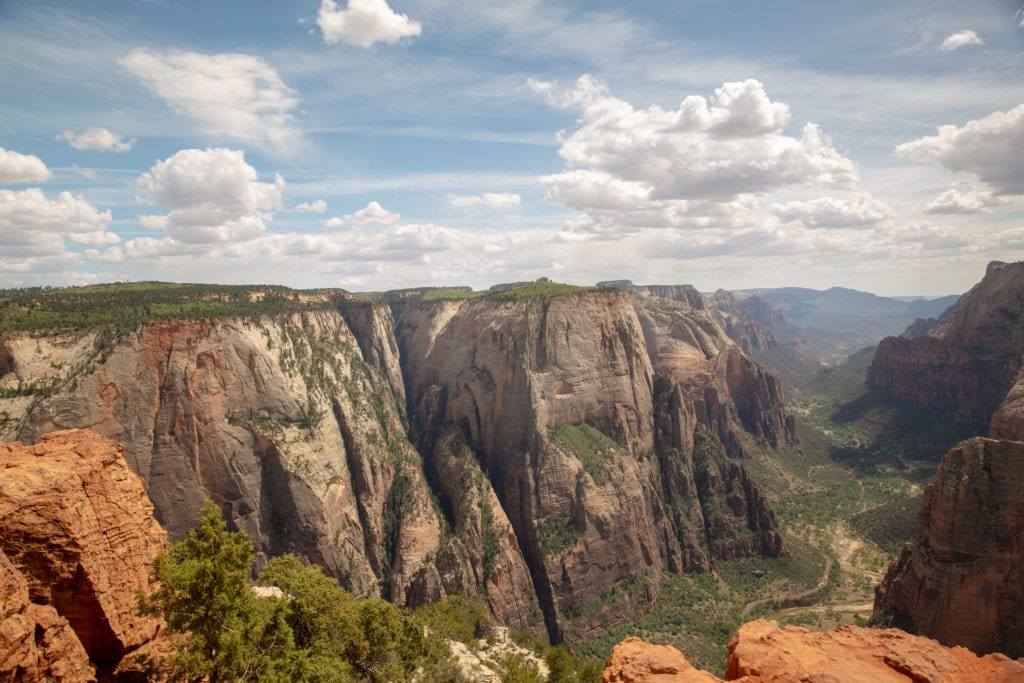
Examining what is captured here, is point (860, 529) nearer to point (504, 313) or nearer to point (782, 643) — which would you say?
point (504, 313)

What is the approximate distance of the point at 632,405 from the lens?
9250cm

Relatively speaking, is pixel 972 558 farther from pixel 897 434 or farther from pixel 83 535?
pixel 897 434

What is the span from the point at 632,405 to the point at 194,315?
227ft

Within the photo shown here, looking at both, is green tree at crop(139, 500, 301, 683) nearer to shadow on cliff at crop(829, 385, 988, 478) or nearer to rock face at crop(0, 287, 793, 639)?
rock face at crop(0, 287, 793, 639)

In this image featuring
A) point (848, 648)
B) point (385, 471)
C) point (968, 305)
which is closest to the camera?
point (848, 648)

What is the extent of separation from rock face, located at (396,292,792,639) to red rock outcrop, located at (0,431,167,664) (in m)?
58.0

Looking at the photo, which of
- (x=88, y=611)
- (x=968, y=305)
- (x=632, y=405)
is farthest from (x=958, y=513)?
(x=968, y=305)

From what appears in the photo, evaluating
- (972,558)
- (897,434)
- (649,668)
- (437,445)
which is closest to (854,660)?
(649,668)

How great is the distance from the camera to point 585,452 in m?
83.0

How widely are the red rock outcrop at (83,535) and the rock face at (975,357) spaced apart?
15022 cm

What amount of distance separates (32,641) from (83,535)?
4.15 meters

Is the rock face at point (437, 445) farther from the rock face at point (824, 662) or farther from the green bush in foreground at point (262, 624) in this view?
the rock face at point (824, 662)

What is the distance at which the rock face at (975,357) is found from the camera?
121 m

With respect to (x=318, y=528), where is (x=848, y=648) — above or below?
above
